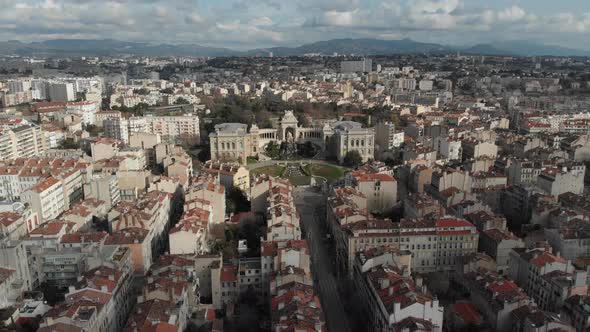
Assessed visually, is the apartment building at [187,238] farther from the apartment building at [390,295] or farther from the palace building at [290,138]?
the palace building at [290,138]

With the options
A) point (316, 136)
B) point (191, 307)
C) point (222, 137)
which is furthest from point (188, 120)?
point (191, 307)

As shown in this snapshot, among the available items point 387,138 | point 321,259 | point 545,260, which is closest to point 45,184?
point 321,259

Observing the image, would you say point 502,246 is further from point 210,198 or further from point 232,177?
point 232,177

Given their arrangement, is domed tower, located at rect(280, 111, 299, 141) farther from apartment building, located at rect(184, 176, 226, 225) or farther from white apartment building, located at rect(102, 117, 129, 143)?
apartment building, located at rect(184, 176, 226, 225)

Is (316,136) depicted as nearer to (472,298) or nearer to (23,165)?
(23,165)

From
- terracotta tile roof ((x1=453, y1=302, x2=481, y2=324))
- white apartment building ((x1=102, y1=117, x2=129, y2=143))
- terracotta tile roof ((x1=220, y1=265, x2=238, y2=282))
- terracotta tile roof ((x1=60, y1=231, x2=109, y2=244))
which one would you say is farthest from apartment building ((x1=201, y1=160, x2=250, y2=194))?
white apartment building ((x1=102, y1=117, x2=129, y2=143))

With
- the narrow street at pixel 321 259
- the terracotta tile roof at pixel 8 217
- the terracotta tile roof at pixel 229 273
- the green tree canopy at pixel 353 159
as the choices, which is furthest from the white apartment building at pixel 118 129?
the terracotta tile roof at pixel 229 273
